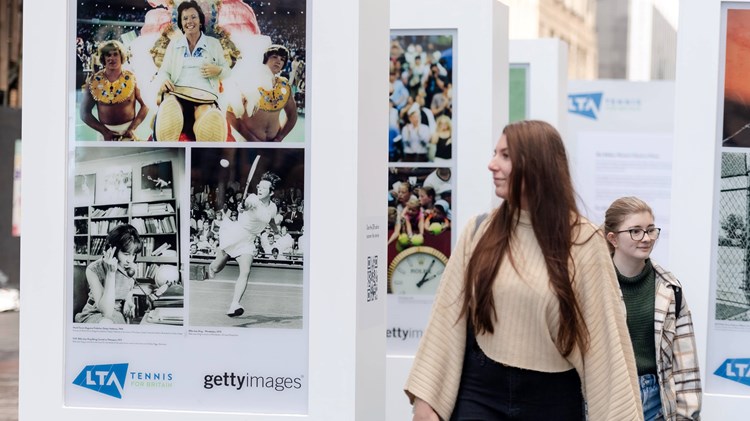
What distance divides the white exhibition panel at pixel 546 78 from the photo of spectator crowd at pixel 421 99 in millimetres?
5436

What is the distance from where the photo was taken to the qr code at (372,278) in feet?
18.9

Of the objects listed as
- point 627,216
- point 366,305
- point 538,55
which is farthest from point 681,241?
point 538,55

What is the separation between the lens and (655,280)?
6012 mm

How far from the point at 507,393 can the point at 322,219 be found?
1.32m

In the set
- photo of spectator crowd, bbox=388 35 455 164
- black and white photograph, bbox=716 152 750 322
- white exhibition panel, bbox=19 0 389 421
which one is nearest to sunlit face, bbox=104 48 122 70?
white exhibition panel, bbox=19 0 389 421

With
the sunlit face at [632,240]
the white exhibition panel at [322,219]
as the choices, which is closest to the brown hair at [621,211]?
the sunlit face at [632,240]

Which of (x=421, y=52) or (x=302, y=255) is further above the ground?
(x=421, y=52)

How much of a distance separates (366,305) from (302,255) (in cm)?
34

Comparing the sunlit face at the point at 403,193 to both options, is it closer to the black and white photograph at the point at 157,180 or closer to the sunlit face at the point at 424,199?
the sunlit face at the point at 424,199

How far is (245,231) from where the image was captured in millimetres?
5680

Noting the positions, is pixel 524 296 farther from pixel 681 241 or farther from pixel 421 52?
pixel 421 52

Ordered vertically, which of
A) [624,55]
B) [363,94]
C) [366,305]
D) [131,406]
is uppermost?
[624,55]

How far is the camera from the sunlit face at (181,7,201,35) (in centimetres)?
571

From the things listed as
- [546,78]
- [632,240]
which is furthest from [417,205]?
[546,78]
